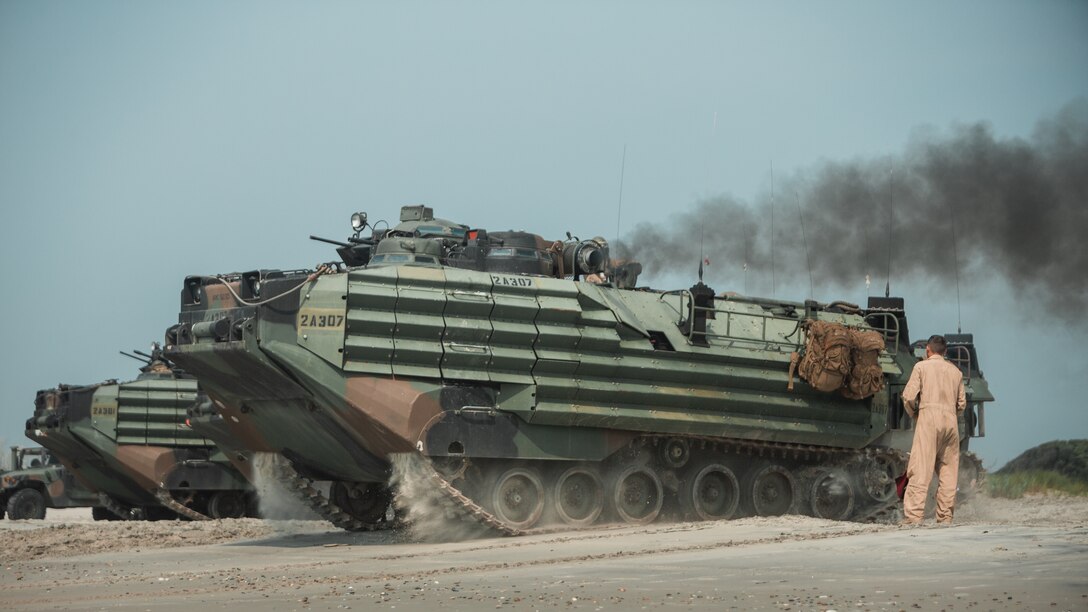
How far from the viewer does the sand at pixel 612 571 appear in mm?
11719

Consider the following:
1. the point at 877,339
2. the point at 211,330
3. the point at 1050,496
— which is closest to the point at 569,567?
the point at 211,330

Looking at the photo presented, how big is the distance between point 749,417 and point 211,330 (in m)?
7.76

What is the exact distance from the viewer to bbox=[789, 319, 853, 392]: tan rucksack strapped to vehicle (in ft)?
75.2

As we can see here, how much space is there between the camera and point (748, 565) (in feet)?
46.4

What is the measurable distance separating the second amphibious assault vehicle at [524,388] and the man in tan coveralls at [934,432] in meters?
3.96

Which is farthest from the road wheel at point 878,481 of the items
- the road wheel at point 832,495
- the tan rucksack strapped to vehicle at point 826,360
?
the tan rucksack strapped to vehicle at point 826,360

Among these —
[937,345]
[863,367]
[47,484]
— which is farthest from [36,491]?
[937,345]

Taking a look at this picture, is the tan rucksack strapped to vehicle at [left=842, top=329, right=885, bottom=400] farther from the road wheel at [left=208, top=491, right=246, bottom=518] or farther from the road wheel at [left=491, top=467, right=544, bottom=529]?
the road wheel at [left=208, top=491, right=246, bottom=518]

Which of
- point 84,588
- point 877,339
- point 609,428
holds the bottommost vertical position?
point 84,588

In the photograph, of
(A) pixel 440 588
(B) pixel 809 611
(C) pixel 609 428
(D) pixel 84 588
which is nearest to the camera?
(B) pixel 809 611

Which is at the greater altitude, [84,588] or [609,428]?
[609,428]

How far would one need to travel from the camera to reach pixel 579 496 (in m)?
21.2

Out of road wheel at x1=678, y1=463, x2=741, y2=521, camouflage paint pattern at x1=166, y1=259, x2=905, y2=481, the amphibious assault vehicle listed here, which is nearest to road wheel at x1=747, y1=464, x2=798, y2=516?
road wheel at x1=678, y1=463, x2=741, y2=521

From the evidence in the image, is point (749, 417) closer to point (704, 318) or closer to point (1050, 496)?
point (704, 318)
